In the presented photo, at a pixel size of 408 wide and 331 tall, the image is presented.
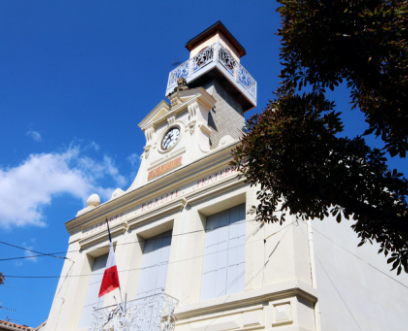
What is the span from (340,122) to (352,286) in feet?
18.3

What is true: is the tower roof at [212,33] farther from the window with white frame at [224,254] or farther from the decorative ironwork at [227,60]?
the window with white frame at [224,254]

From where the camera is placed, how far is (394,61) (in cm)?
550

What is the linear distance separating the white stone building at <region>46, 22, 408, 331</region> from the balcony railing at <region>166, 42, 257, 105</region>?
317cm

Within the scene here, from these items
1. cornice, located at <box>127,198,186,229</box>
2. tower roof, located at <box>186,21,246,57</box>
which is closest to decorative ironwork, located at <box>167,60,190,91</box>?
tower roof, located at <box>186,21,246,57</box>

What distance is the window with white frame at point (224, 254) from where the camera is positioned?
1048 cm

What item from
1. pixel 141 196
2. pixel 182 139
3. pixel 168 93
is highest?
pixel 168 93

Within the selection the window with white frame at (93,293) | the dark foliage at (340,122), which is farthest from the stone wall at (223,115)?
the dark foliage at (340,122)

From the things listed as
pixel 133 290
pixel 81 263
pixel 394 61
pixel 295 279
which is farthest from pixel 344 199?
pixel 81 263

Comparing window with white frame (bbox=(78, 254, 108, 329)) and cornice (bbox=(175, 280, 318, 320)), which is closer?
cornice (bbox=(175, 280, 318, 320))

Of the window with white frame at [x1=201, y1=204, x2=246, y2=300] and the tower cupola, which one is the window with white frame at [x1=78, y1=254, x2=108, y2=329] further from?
the tower cupola

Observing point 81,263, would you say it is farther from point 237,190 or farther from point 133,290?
point 237,190

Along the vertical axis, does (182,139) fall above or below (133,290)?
above

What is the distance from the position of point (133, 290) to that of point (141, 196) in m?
3.10

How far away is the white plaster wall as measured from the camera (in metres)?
9.08
